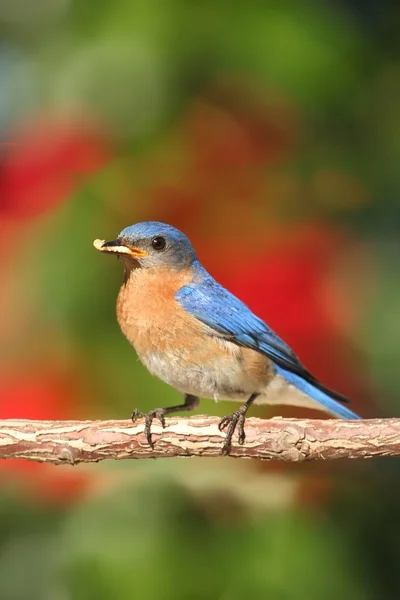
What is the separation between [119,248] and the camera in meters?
2.77

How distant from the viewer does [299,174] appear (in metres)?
4.19

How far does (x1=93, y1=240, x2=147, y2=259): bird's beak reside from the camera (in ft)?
8.64

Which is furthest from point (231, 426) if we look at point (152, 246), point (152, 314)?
point (152, 246)

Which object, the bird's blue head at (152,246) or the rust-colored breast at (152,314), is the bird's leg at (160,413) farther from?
the bird's blue head at (152,246)

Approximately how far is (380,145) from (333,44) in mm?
493

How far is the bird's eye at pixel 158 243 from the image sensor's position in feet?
9.79

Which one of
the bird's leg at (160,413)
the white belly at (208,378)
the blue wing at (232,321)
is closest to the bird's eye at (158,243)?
the blue wing at (232,321)

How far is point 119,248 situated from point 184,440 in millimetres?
603

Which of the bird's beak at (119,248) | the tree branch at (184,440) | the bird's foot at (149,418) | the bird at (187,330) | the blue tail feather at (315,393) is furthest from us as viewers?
the blue tail feather at (315,393)

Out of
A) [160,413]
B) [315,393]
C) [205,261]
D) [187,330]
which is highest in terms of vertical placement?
[205,261]

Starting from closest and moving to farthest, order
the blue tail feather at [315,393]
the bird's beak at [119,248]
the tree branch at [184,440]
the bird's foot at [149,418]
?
the bird's beak at [119,248] → the tree branch at [184,440] → the bird's foot at [149,418] → the blue tail feather at [315,393]

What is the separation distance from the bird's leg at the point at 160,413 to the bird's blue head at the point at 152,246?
46 cm

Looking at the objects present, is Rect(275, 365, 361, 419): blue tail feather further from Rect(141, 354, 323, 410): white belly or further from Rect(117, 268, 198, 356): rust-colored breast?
Rect(117, 268, 198, 356): rust-colored breast

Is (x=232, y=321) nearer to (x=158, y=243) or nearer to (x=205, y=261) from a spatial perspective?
(x=158, y=243)
